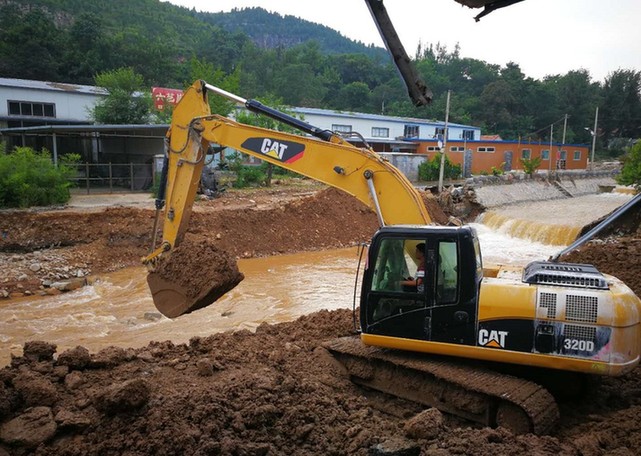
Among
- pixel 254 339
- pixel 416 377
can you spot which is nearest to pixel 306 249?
pixel 254 339

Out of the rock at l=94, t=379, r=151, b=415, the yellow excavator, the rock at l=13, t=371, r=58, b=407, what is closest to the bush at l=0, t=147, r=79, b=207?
the rock at l=13, t=371, r=58, b=407

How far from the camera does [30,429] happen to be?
4520mm

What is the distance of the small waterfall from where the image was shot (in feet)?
59.5

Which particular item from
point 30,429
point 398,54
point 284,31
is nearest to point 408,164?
point 398,54

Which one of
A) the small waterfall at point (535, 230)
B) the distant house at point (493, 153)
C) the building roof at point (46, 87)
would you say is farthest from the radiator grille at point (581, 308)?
the distant house at point (493, 153)

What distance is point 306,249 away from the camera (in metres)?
18.1

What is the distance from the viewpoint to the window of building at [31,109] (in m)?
28.1

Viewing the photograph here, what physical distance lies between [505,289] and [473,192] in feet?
63.4

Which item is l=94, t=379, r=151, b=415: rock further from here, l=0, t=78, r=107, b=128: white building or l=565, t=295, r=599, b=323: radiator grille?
l=0, t=78, r=107, b=128: white building

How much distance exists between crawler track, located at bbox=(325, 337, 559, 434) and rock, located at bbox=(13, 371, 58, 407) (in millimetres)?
2989

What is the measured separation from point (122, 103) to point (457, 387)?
87.3ft

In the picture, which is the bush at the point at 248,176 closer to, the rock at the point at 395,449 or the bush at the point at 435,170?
the bush at the point at 435,170

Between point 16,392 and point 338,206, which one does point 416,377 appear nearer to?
point 16,392

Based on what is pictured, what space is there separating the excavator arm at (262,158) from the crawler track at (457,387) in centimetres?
156
